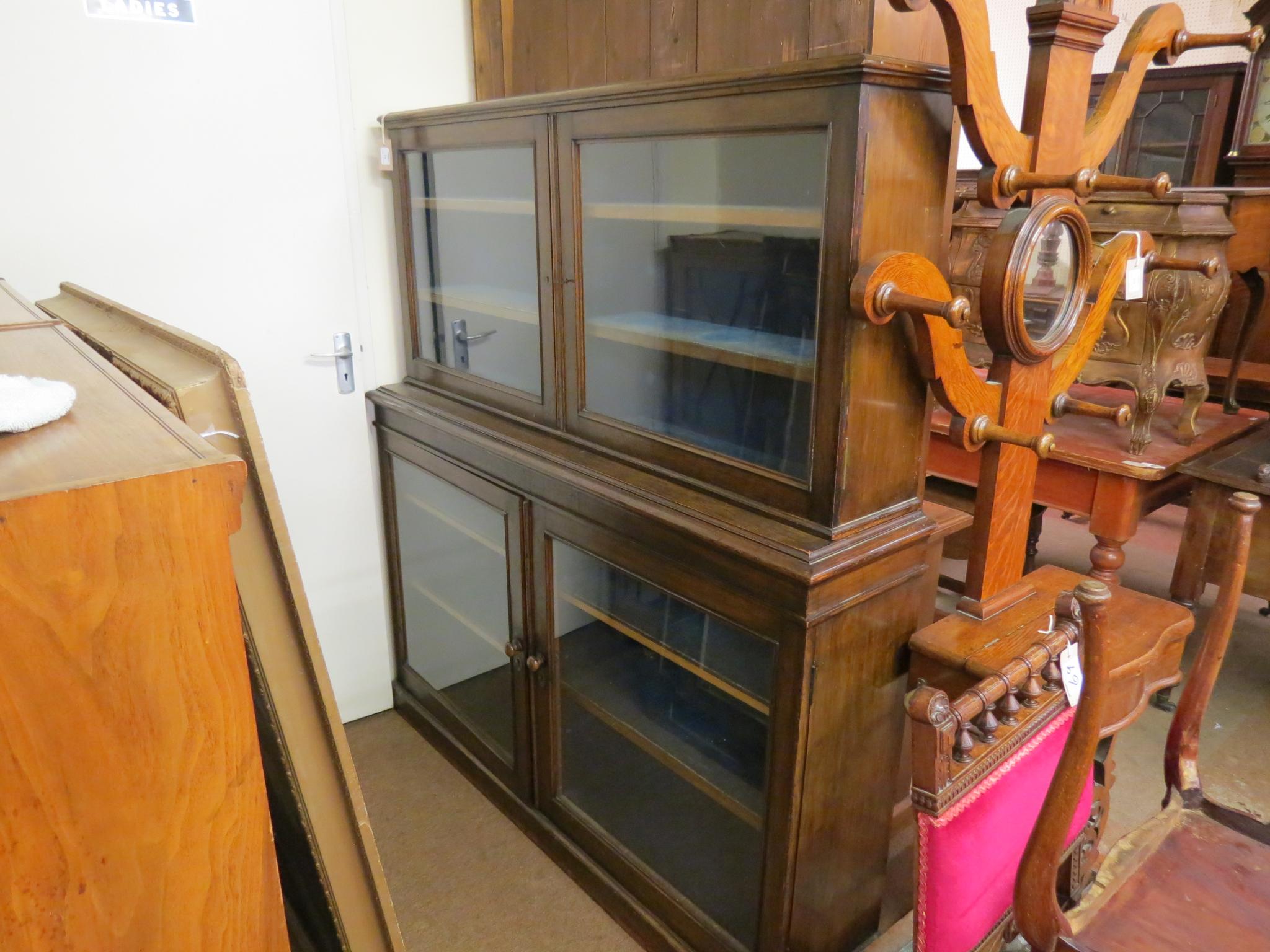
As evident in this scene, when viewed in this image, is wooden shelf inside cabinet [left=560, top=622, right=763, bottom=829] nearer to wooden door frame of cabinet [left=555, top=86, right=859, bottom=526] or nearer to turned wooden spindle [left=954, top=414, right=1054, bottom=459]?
wooden door frame of cabinet [left=555, top=86, right=859, bottom=526]

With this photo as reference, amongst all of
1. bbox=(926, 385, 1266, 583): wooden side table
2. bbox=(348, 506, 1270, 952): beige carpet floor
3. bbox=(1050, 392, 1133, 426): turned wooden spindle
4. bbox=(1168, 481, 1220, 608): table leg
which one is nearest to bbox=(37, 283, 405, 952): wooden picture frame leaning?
bbox=(348, 506, 1270, 952): beige carpet floor

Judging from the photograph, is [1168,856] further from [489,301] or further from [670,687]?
[489,301]

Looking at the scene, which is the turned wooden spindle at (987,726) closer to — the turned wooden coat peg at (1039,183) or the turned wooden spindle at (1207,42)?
the turned wooden coat peg at (1039,183)

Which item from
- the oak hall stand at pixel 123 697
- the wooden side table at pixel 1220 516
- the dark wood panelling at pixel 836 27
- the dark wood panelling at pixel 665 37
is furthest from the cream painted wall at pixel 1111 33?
the oak hall stand at pixel 123 697

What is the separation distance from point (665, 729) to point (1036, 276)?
42.4 inches

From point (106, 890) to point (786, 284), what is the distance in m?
1.08

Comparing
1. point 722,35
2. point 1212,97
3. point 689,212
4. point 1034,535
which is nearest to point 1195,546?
point 1034,535

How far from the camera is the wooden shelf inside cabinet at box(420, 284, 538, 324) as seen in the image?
6.12ft

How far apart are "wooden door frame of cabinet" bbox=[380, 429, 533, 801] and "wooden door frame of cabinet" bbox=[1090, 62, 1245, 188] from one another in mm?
3534

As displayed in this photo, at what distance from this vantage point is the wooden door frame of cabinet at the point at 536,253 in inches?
65.2

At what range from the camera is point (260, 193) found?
2.00 m

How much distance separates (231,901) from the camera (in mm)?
710

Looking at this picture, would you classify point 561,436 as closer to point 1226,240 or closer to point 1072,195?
point 1072,195

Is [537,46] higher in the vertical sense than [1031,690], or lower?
higher
